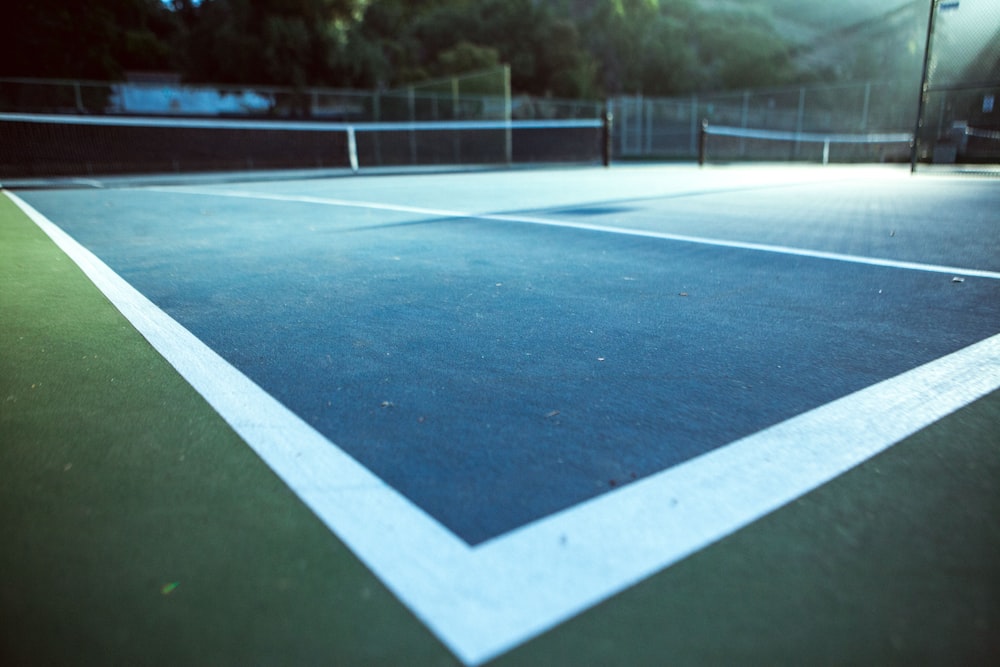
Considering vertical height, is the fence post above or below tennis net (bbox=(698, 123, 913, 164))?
above

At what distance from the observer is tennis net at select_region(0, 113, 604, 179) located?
56.6 feet

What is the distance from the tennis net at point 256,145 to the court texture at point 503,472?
50.9ft

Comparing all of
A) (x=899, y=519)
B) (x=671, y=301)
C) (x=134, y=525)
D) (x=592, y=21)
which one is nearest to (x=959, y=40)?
(x=671, y=301)

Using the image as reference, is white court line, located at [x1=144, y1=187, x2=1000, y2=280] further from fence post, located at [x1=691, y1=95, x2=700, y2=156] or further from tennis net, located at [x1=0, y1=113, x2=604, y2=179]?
fence post, located at [x1=691, y1=95, x2=700, y2=156]

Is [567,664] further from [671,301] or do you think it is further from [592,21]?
[592,21]

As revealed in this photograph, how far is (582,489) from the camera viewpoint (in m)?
1.43

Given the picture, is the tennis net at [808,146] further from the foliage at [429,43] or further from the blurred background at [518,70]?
the foliage at [429,43]

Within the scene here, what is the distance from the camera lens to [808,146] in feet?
96.6

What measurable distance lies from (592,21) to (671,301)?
55.0m

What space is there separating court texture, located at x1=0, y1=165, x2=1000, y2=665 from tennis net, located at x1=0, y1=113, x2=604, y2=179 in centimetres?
1550

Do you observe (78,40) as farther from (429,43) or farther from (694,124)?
(694,124)

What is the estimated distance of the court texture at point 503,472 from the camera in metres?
1.05

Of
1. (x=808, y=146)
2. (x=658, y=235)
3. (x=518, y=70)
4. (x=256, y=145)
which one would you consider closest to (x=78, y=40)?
(x=256, y=145)

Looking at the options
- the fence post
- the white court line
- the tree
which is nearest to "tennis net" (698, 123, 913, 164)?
the fence post
